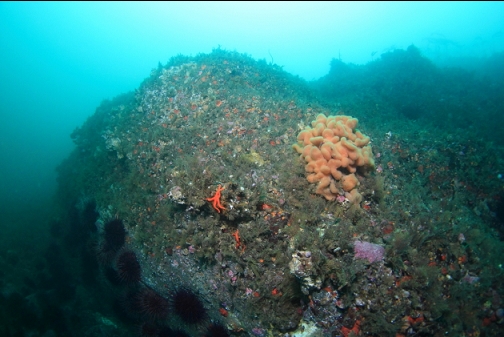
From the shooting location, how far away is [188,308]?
5551 mm

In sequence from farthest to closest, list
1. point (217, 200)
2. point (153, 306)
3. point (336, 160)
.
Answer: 1. point (153, 306)
2. point (336, 160)
3. point (217, 200)

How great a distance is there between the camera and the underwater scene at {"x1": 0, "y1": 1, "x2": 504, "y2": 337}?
4312mm

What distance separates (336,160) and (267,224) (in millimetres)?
2154

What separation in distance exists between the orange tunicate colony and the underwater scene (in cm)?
4

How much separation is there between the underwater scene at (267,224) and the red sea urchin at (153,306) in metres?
0.04

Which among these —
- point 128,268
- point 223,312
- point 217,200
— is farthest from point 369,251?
point 128,268

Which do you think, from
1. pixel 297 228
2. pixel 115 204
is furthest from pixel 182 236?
pixel 115 204

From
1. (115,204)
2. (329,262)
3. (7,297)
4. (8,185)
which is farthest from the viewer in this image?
(8,185)

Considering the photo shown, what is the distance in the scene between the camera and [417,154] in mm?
7172

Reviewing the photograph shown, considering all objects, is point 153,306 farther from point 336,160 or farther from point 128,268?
point 336,160

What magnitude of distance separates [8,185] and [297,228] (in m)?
33.6

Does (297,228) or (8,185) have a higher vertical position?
(8,185)

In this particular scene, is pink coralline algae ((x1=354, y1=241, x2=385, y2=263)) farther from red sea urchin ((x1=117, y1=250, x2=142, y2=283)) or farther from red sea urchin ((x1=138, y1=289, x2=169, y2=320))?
red sea urchin ((x1=117, y1=250, x2=142, y2=283))

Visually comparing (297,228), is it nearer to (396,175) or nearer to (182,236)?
(182,236)
